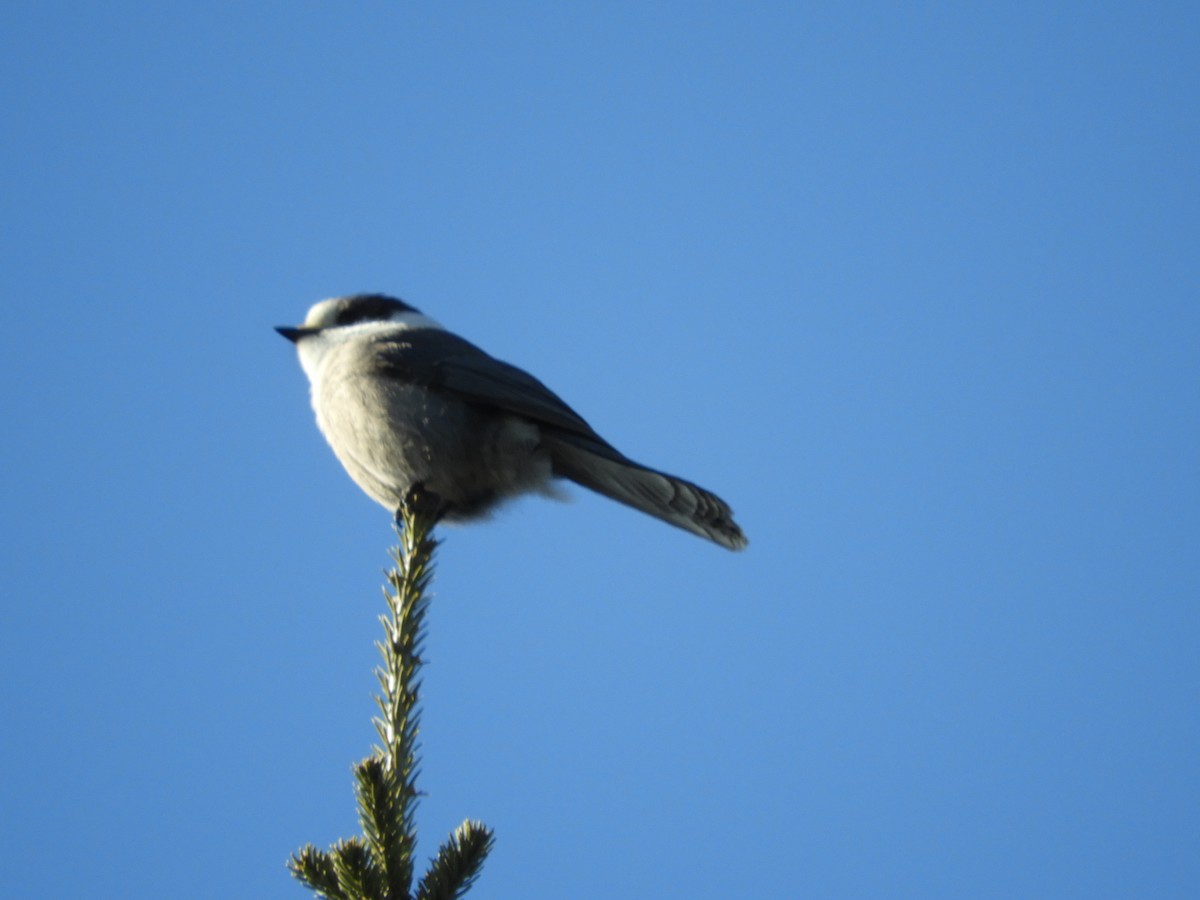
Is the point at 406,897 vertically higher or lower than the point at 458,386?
lower

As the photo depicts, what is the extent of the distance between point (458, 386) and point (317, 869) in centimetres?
243

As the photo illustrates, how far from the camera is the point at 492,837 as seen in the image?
2.06 meters

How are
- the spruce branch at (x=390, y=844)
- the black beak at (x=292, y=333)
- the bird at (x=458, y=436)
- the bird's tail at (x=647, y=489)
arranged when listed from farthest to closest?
the black beak at (x=292, y=333), the bird at (x=458, y=436), the bird's tail at (x=647, y=489), the spruce branch at (x=390, y=844)

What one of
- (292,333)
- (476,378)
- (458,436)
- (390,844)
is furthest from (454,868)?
(292,333)

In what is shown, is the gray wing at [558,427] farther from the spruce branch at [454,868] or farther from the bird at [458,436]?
the spruce branch at [454,868]

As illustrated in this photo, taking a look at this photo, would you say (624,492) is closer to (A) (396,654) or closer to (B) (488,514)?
(B) (488,514)

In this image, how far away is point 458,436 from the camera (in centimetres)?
410

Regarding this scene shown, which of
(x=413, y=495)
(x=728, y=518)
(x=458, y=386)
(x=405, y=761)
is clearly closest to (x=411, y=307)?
(x=458, y=386)

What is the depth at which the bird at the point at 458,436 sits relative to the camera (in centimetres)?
405

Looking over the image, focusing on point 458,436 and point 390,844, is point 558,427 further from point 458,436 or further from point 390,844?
point 390,844

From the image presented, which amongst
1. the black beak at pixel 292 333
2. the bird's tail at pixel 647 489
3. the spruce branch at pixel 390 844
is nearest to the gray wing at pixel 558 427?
the bird's tail at pixel 647 489

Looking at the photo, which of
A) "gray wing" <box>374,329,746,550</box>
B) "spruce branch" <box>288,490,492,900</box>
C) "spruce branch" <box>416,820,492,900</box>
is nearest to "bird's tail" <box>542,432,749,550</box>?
"gray wing" <box>374,329,746,550</box>

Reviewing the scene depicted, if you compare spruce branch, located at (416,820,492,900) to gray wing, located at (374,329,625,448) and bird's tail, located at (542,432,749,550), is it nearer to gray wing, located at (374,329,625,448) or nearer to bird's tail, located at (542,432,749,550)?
bird's tail, located at (542,432,749,550)

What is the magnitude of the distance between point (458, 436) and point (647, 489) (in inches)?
30.0
